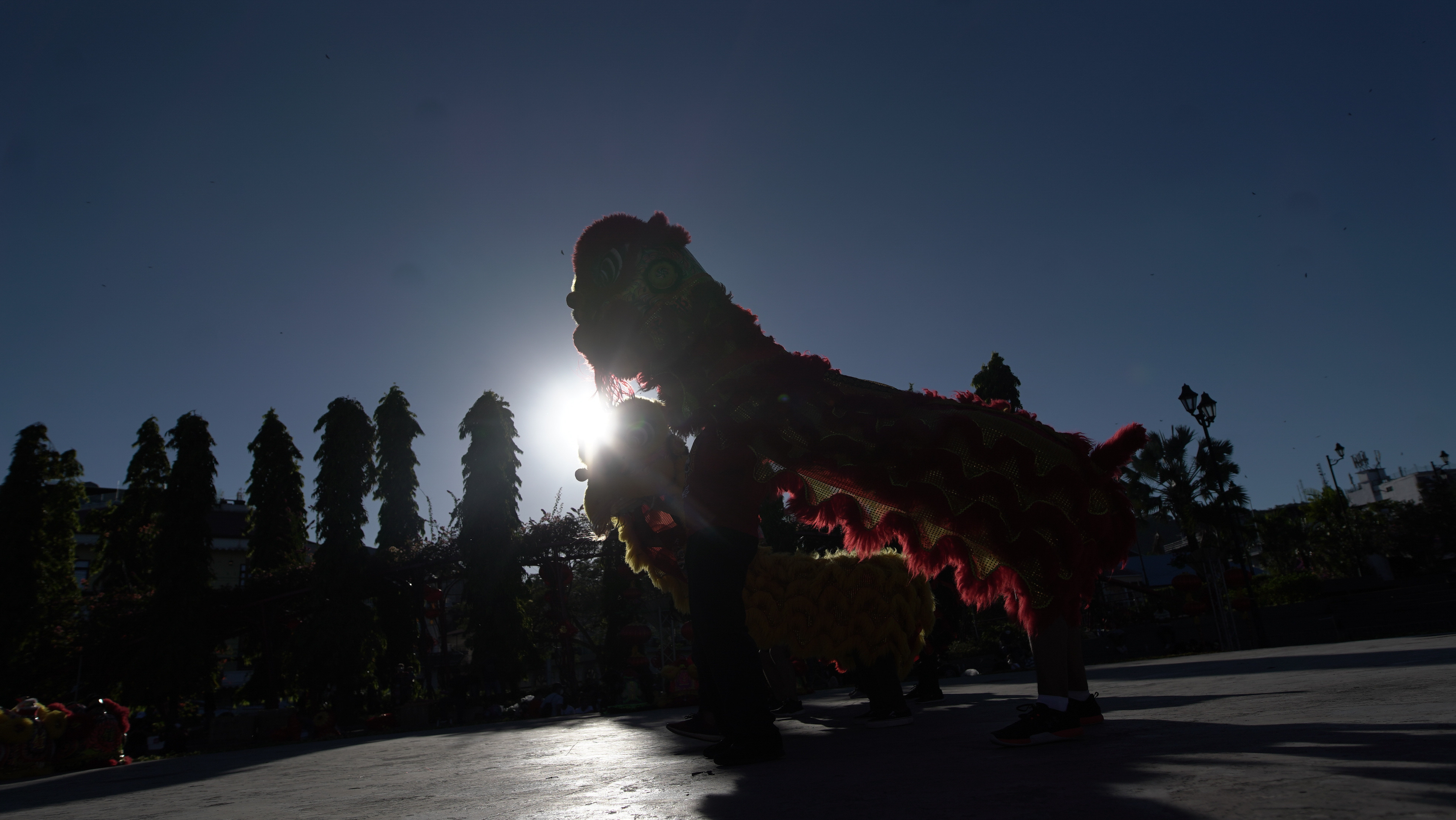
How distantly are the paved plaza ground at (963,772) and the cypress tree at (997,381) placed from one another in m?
17.8

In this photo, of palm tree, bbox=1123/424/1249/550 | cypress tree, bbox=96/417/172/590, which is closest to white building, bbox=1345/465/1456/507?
palm tree, bbox=1123/424/1249/550

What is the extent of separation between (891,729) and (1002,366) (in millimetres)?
21436

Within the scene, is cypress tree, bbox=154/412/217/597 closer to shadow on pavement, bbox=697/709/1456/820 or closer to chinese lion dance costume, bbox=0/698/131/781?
chinese lion dance costume, bbox=0/698/131/781

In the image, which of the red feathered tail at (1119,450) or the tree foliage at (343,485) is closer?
the red feathered tail at (1119,450)

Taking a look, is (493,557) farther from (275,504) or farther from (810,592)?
(810,592)

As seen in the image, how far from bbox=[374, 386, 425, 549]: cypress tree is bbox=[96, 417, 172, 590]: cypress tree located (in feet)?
25.4

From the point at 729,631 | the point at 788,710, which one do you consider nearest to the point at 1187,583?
the point at 788,710

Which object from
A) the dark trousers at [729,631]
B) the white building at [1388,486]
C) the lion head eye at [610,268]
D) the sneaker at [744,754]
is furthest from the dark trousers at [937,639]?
the white building at [1388,486]

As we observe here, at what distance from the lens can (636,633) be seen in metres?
18.6

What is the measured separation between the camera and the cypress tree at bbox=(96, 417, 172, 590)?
23500mm

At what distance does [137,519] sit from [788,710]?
27161 millimetres

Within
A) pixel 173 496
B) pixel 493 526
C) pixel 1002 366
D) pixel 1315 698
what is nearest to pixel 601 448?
pixel 1315 698

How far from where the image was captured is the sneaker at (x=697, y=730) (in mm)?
3617

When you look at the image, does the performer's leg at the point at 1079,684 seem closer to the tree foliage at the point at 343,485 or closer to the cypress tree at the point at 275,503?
the tree foliage at the point at 343,485
